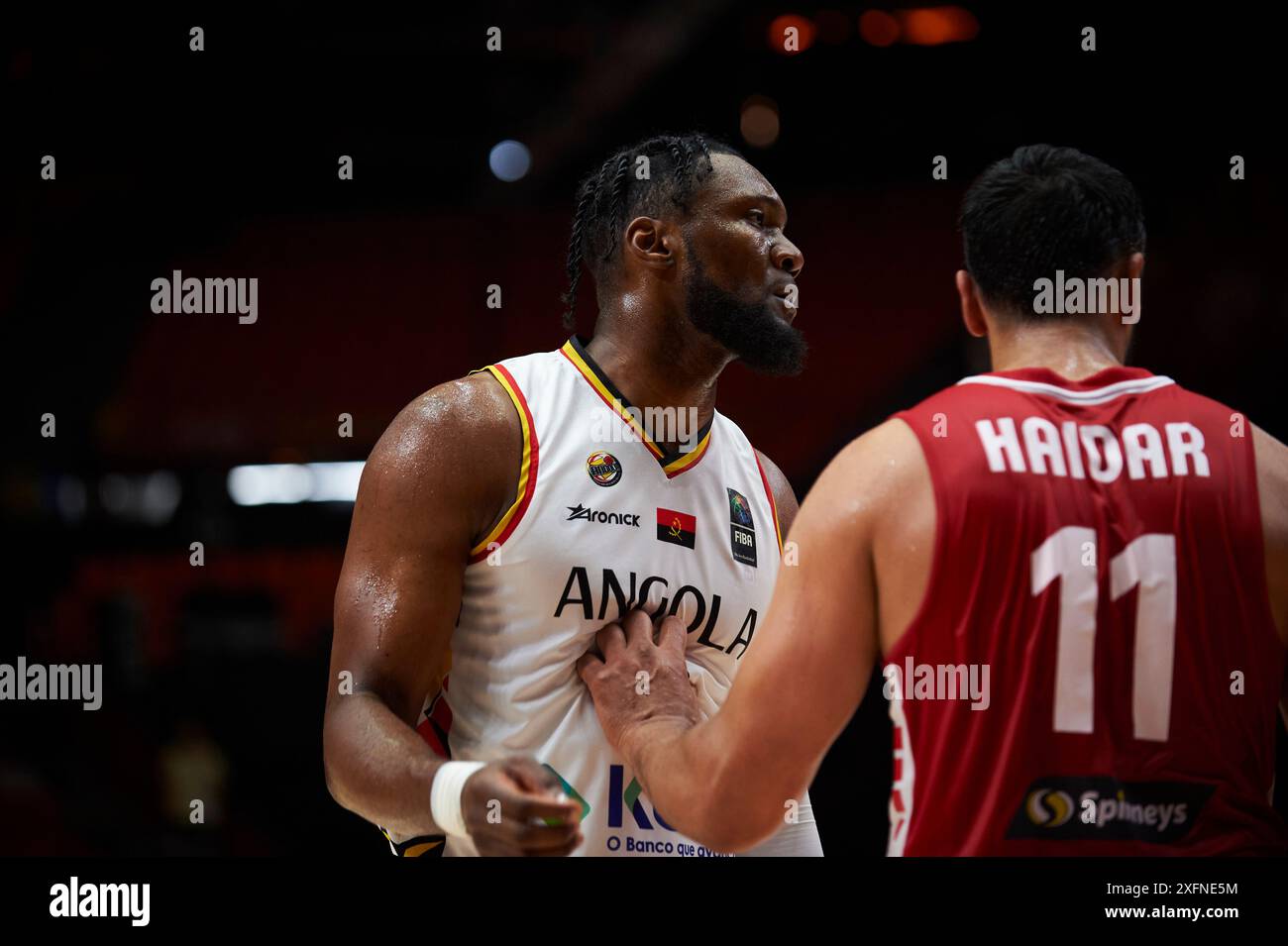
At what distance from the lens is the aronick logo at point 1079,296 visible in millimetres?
2334

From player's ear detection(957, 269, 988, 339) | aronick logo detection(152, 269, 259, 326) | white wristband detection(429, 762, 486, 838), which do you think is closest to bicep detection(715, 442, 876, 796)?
player's ear detection(957, 269, 988, 339)

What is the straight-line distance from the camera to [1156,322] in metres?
7.73

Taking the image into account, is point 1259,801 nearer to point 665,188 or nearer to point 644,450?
point 644,450

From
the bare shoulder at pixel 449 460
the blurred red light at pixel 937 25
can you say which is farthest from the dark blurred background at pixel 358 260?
the bare shoulder at pixel 449 460

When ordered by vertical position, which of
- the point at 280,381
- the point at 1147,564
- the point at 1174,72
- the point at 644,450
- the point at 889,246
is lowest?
the point at 1147,564

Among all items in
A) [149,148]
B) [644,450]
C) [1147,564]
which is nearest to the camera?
[1147,564]

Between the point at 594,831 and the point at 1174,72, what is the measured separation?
574 cm

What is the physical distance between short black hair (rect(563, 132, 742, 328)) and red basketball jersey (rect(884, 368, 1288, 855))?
1.42 meters

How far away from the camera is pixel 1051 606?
83.5 inches

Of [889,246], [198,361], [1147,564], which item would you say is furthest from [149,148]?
[1147,564]

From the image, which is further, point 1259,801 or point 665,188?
point 665,188

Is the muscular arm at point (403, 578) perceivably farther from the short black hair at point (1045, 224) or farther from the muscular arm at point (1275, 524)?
the muscular arm at point (1275, 524)

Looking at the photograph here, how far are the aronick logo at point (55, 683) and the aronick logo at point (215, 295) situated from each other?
2464mm
